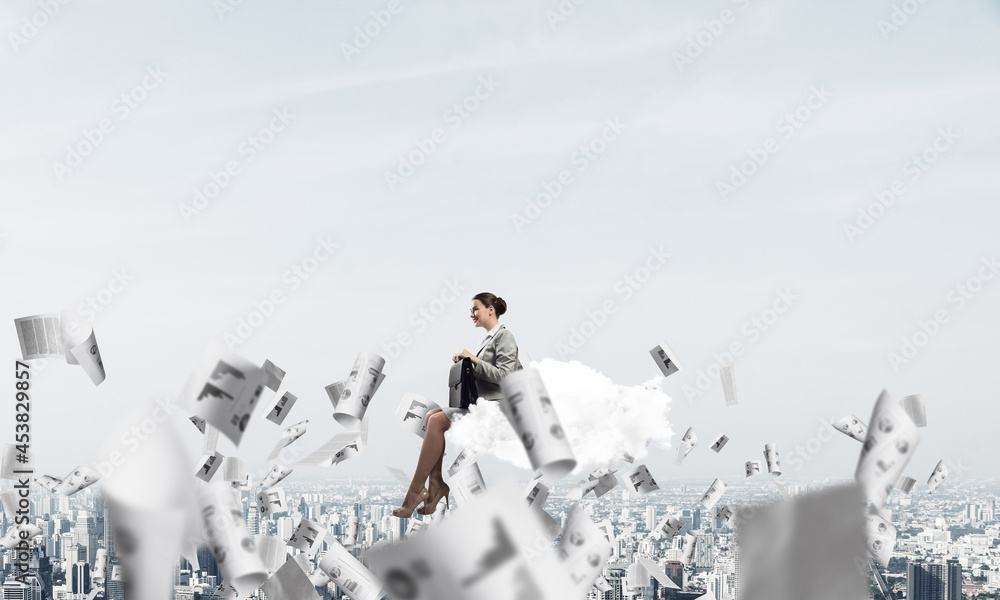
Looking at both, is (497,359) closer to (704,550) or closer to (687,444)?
(687,444)

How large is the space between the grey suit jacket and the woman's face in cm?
13

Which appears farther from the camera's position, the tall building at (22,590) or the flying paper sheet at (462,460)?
the tall building at (22,590)

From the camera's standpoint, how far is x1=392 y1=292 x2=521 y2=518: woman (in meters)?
6.27

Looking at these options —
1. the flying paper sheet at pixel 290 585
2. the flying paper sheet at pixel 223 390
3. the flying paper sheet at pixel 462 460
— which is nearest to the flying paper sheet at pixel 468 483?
the flying paper sheet at pixel 462 460

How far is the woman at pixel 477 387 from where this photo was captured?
20.6 ft

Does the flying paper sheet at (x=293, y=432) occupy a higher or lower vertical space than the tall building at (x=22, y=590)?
higher

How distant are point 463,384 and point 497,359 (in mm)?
289

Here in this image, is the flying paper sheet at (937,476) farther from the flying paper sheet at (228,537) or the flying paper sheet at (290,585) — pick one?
the flying paper sheet at (228,537)

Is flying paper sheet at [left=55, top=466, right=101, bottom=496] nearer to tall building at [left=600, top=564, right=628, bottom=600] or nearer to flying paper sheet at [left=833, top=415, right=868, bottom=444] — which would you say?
tall building at [left=600, top=564, right=628, bottom=600]

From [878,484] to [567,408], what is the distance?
247cm

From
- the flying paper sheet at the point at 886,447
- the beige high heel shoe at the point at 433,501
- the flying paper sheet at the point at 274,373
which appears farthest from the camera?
the flying paper sheet at the point at 274,373

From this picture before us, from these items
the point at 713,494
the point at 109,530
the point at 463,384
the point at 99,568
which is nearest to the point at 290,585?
the point at 463,384

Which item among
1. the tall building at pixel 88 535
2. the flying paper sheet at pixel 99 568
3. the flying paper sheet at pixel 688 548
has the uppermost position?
the tall building at pixel 88 535

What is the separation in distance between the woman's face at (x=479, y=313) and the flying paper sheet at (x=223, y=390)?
264cm
